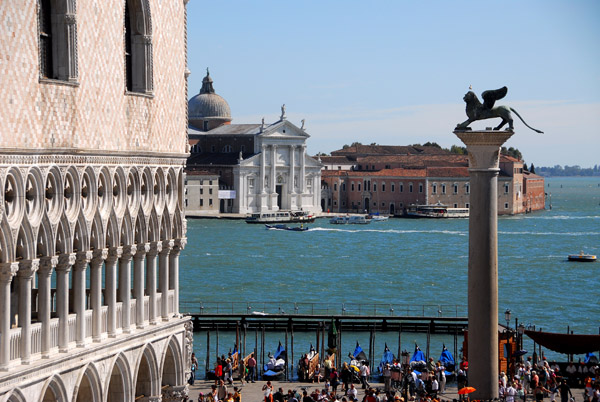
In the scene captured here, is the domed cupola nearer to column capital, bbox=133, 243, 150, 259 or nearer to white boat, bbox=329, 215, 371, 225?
white boat, bbox=329, 215, 371, 225

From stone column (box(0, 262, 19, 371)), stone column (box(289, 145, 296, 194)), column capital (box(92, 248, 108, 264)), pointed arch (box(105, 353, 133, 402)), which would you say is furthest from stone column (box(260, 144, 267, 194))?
stone column (box(0, 262, 19, 371))

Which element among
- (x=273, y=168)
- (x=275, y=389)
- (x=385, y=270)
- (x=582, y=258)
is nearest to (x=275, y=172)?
(x=273, y=168)

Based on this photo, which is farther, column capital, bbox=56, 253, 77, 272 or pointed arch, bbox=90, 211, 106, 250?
pointed arch, bbox=90, 211, 106, 250

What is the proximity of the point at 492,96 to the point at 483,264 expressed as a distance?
6.27 ft

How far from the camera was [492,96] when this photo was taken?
13.8 meters

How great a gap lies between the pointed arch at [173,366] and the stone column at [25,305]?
346cm

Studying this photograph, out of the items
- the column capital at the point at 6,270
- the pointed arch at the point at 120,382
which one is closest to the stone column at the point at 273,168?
the pointed arch at the point at 120,382

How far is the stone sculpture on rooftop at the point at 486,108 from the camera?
13625mm

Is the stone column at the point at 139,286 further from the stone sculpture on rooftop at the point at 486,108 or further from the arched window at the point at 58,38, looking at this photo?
the stone sculpture on rooftop at the point at 486,108

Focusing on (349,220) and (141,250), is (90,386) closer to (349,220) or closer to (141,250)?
(141,250)

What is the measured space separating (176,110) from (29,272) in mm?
3947

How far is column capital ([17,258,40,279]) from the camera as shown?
1084 cm

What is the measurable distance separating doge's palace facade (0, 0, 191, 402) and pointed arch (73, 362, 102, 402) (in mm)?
13

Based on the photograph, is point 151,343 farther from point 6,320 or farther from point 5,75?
point 5,75
